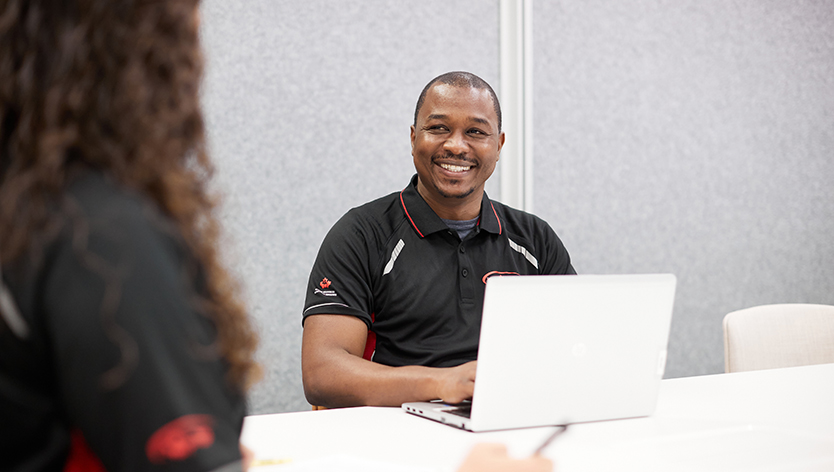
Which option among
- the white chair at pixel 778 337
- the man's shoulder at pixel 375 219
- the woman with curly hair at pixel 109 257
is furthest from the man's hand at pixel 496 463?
the white chair at pixel 778 337

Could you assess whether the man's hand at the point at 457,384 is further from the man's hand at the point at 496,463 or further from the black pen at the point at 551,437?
the man's hand at the point at 496,463

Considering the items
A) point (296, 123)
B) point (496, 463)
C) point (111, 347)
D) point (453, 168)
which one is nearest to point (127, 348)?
point (111, 347)

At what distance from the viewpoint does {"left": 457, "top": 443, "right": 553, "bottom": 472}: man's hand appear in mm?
604

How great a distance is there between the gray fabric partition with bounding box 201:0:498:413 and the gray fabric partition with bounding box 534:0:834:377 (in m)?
0.58

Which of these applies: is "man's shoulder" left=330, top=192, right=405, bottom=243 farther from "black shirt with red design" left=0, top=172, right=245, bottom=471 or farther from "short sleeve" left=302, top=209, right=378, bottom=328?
"black shirt with red design" left=0, top=172, right=245, bottom=471

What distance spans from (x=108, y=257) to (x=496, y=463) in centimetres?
38

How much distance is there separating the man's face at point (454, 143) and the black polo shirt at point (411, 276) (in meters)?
0.08

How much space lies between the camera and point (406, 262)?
1632mm

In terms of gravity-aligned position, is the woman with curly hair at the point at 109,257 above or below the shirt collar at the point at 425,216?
above

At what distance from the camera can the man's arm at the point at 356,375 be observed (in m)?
1.18

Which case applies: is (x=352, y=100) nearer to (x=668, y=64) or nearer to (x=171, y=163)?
(x=668, y=64)

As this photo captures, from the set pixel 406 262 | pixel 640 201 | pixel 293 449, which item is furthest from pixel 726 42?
pixel 293 449

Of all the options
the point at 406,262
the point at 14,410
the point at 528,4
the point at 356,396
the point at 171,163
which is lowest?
the point at 356,396

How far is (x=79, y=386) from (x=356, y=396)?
36.3 inches
